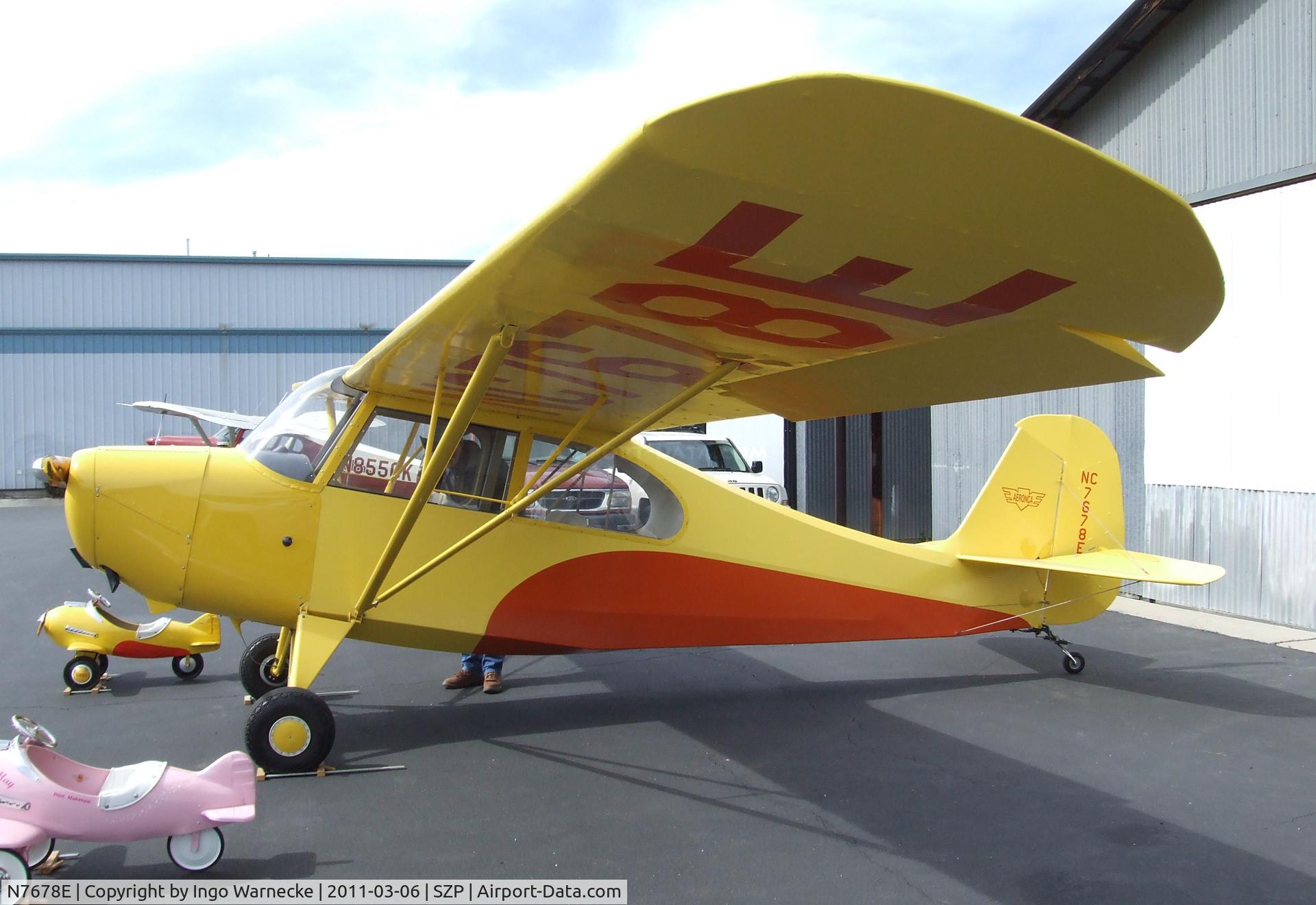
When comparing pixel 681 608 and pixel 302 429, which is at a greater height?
pixel 302 429

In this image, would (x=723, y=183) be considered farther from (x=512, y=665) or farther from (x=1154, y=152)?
(x=1154, y=152)

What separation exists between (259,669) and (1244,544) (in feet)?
30.8

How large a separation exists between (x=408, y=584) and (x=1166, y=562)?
5379 mm

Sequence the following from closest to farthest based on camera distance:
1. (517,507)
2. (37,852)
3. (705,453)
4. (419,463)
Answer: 1. (37,852)
2. (517,507)
3. (419,463)
4. (705,453)

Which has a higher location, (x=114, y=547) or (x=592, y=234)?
(x=592, y=234)

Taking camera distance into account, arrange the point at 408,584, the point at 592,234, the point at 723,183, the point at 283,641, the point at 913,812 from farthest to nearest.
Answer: the point at 283,641 < the point at 408,584 < the point at 913,812 < the point at 592,234 < the point at 723,183

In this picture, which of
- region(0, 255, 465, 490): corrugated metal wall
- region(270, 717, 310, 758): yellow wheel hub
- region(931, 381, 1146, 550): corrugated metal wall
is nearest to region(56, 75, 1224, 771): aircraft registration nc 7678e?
region(270, 717, 310, 758): yellow wheel hub

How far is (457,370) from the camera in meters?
4.72

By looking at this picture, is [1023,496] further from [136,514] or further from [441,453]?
[136,514]

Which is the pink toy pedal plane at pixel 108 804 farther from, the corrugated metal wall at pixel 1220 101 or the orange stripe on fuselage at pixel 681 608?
the corrugated metal wall at pixel 1220 101

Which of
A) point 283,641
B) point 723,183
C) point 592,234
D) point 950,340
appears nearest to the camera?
point 723,183

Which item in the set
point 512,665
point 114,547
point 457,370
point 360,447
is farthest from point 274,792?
point 512,665

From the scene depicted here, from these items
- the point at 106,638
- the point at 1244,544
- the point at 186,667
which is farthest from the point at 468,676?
the point at 1244,544

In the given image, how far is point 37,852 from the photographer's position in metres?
3.06
